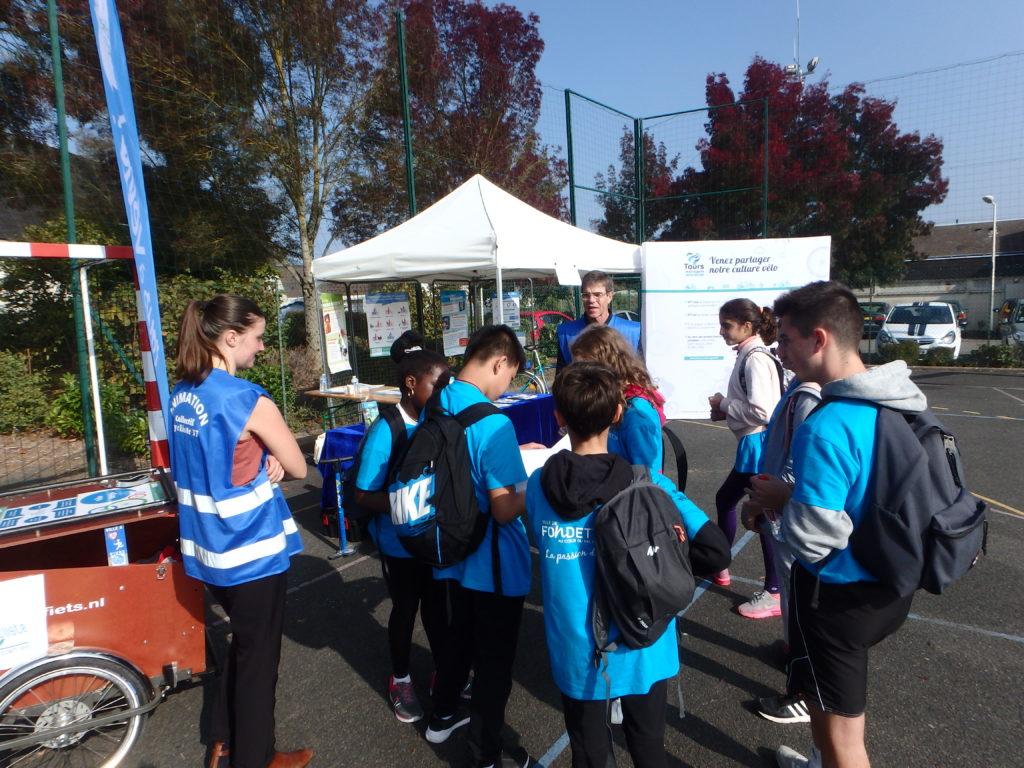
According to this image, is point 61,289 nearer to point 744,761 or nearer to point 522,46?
point 744,761

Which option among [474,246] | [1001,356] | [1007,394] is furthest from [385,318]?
[1001,356]

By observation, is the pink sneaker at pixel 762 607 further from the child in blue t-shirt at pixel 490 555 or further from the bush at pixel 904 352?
the bush at pixel 904 352

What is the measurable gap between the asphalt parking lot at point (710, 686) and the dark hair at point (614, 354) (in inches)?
55.2

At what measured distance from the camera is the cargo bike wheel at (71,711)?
209 centimetres

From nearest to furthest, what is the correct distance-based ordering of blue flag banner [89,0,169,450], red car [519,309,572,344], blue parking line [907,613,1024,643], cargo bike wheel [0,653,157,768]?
cargo bike wheel [0,653,157,768] < blue parking line [907,613,1024,643] < blue flag banner [89,0,169,450] < red car [519,309,572,344]

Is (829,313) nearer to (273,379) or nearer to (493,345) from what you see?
(493,345)

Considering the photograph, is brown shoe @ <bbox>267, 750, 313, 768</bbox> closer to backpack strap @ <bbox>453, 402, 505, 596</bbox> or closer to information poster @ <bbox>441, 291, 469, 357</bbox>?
backpack strap @ <bbox>453, 402, 505, 596</bbox>

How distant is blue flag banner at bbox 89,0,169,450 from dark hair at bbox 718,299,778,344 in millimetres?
3055

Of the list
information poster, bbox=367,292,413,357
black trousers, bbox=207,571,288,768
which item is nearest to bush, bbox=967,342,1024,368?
information poster, bbox=367,292,413,357

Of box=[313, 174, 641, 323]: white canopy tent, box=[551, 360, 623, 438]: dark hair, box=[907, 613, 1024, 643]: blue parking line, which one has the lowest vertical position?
box=[907, 613, 1024, 643]: blue parking line

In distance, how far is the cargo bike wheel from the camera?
2092 mm

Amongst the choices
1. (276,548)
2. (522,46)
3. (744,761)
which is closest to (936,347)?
(522,46)

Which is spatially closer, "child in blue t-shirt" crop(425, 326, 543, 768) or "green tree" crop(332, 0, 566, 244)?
"child in blue t-shirt" crop(425, 326, 543, 768)

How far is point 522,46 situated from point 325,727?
13253 mm
